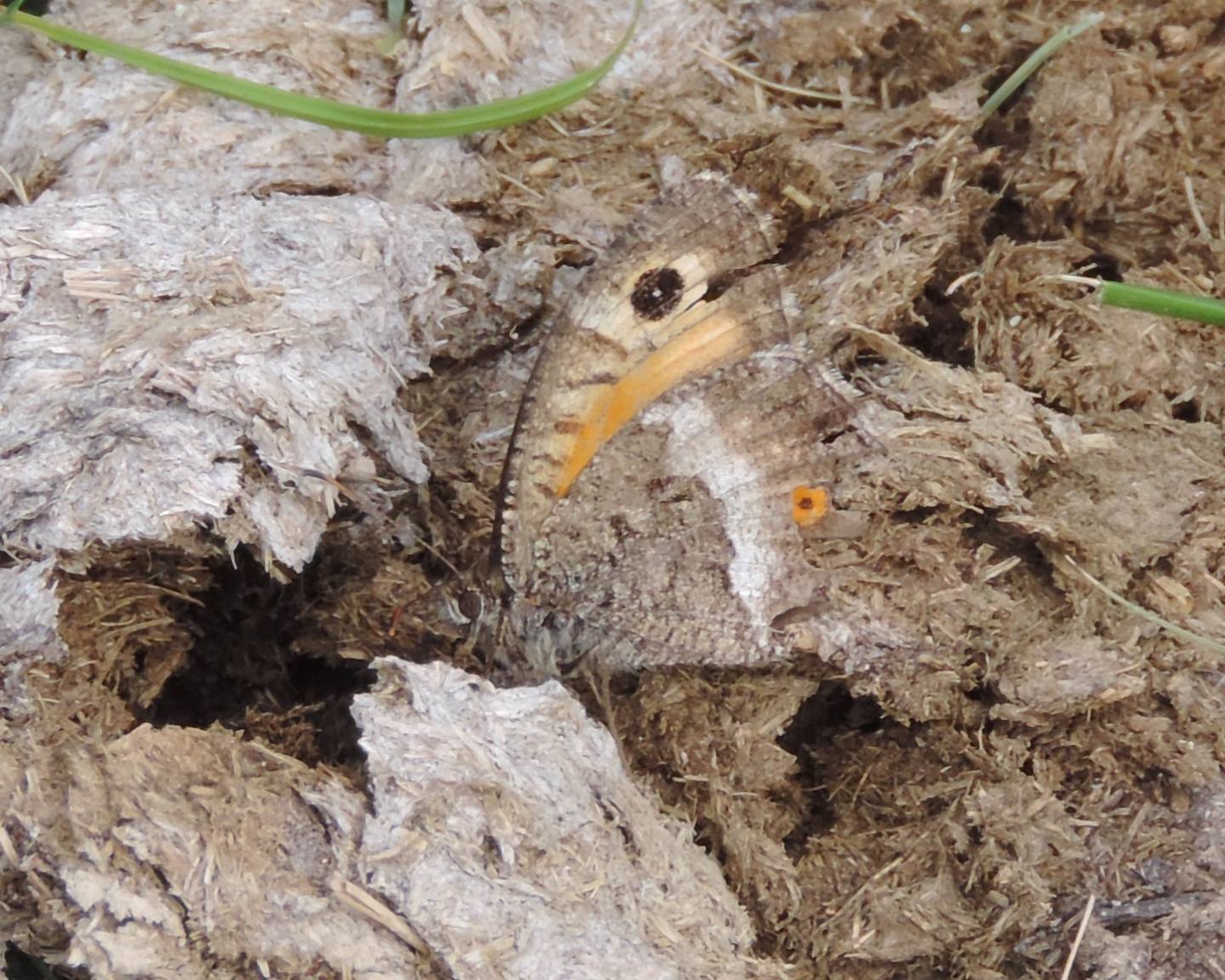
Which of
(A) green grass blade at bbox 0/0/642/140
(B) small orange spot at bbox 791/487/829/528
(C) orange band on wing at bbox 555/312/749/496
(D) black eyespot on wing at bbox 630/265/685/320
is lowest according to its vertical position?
(B) small orange spot at bbox 791/487/829/528

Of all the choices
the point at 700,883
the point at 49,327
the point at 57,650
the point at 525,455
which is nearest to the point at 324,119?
the point at 49,327

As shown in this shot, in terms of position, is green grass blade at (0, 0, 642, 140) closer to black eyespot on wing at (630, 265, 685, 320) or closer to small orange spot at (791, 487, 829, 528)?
black eyespot on wing at (630, 265, 685, 320)

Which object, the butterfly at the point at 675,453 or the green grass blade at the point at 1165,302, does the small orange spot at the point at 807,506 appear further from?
the green grass blade at the point at 1165,302

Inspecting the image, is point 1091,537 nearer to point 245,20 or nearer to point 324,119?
point 324,119

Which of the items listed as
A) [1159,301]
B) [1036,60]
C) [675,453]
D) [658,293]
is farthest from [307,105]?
[1159,301]

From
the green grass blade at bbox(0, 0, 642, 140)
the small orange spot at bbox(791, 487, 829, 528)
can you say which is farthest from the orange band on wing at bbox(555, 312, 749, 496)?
the green grass blade at bbox(0, 0, 642, 140)
